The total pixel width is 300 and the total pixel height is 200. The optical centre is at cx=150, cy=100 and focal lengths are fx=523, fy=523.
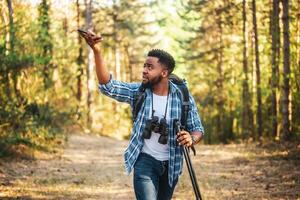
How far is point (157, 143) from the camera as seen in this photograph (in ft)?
16.1

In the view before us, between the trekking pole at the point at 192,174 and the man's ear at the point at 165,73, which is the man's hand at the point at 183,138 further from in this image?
the man's ear at the point at 165,73

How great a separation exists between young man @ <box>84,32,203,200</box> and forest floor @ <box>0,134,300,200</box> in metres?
5.04

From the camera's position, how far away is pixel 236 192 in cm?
1045

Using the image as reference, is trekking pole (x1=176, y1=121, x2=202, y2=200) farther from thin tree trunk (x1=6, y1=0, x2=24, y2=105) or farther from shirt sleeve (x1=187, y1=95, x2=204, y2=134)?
thin tree trunk (x1=6, y1=0, x2=24, y2=105)

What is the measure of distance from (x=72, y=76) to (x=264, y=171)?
2190 cm

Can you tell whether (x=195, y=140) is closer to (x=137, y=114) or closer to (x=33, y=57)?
(x=137, y=114)

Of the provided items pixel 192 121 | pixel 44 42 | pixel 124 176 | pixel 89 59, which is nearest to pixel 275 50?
pixel 44 42

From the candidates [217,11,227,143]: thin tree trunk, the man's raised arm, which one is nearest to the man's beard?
the man's raised arm

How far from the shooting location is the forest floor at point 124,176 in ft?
33.1

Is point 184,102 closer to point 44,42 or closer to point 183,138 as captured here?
point 183,138

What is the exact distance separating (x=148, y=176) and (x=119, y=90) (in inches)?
33.8

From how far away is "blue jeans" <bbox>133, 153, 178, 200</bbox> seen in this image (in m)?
4.77

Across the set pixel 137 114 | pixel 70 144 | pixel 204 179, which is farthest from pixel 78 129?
pixel 137 114

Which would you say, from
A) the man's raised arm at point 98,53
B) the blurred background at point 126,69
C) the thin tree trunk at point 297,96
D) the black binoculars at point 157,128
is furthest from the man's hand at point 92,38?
the thin tree trunk at point 297,96
